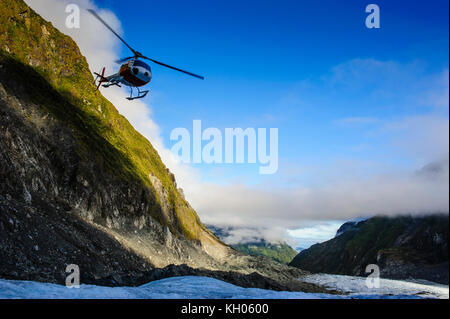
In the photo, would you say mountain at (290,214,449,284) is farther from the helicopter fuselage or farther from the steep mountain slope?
the steep mountain slope

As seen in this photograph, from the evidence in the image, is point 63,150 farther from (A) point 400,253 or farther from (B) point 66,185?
(A) point 400,253

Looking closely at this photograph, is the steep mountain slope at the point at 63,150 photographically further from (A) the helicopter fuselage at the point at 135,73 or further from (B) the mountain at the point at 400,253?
(B) the mountain at the point at 400,253

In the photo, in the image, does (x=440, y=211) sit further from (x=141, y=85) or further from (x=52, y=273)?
(x=141, y=85)

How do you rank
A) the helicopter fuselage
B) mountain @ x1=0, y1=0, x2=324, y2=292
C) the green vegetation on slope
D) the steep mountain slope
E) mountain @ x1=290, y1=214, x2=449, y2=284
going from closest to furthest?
mountain @ x1=290, y1=214, x2=449, y2=284 → mountain @ x1=0, y1=0, x2=324, y2=292 → the helicopter fuselage → the steep mountain slope → the green vegetation on slope

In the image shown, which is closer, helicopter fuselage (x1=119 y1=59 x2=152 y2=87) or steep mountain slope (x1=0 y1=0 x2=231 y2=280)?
helicopter fuselage (x1=119 y1=59 x2=152 y2=87)

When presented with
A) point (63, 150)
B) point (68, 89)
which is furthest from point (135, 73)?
point (68, 89)

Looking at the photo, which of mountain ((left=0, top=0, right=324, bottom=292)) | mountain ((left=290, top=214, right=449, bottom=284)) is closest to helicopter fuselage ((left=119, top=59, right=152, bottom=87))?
mountain ((left=0, top=0, right=324, bottom=292))

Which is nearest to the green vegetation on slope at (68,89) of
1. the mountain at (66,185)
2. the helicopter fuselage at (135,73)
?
the mountain at (66,185)
